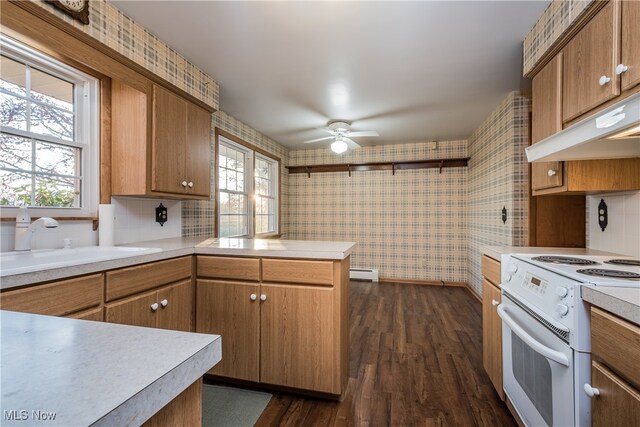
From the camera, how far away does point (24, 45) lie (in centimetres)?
161

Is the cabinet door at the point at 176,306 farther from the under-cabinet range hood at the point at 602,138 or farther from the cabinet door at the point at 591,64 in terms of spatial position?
the cabinet door at the point at 591,64

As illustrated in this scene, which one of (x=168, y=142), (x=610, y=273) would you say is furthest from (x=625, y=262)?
(x=168, y=142)

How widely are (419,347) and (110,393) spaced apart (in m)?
2.56

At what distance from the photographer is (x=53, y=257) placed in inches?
58.3

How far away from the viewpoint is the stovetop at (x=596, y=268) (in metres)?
1.03

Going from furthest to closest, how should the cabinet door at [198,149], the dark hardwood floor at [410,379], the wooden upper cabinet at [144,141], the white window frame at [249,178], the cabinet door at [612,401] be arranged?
the white window frame at [249,178] → the cabinet door at [198,149] → the wooden upper cabinet at [144,141] → the dark hardwood floor at [410,379] → the cabinet door at [612,401]

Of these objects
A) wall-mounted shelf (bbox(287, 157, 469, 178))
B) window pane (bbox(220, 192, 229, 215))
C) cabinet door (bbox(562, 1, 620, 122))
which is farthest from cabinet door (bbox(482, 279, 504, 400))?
wall-mounted shelf (bbox(287, 157, 469, 178))

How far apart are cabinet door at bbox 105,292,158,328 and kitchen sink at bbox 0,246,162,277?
0.24m

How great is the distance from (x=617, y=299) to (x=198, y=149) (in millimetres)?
2647

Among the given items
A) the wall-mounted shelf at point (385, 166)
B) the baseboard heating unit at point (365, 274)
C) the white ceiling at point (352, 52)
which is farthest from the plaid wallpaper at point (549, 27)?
the baseboard heating unit at point (365, 274)

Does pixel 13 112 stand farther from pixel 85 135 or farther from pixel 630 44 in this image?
pixel 630 44

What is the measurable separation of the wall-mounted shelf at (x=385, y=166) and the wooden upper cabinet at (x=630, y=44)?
11.5ft

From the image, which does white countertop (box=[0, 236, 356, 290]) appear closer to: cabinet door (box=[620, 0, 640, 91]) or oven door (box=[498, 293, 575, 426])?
oven door (box=[498, 293, 575, 426])

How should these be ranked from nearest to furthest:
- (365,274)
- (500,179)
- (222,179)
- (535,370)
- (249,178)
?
(535,370)
(500,179)
(222,179)
(249,178)
(365,274)
